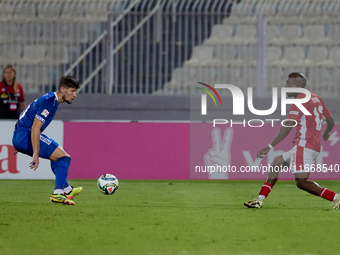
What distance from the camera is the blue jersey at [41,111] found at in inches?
239

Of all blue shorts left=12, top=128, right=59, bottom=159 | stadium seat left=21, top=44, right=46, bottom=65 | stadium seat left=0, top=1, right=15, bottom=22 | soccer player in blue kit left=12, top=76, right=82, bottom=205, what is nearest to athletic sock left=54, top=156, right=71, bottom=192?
soccer player in blue kit left=12, top=76, right=82, bottom=205

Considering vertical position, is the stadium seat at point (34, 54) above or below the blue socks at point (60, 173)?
above

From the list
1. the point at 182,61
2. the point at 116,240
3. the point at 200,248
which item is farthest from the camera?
the point at 182,61

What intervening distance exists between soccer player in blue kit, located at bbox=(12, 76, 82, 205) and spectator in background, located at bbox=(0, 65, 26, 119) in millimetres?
3756

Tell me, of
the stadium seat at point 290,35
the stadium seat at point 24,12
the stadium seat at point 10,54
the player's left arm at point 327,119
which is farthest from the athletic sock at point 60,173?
the stadium seat at point 290,35

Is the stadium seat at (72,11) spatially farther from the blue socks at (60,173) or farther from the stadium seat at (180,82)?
the blue socks at (60,173)

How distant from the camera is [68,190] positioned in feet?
21.4

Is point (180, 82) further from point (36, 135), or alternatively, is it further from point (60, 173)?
point (36, 135)

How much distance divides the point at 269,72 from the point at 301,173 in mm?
5534

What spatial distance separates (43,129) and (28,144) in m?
0.24

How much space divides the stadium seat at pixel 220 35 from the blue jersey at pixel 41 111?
5.29 metres

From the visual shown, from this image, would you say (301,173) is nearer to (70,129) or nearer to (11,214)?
(11,214)

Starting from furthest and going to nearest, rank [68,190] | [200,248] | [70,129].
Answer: [70,129]
[68,190]
[200,248]

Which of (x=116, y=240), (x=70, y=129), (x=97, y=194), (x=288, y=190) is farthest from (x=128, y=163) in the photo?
(x=116, y=240)
